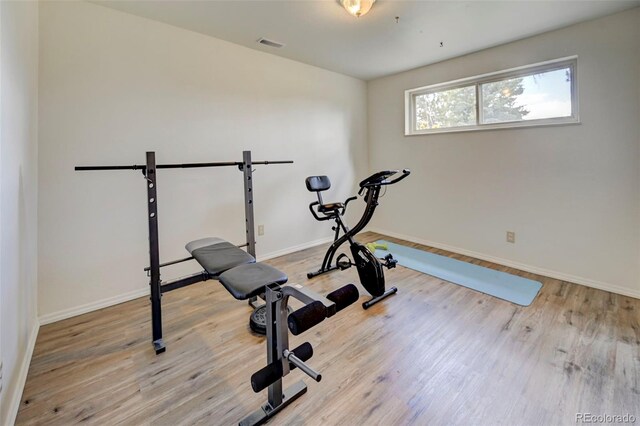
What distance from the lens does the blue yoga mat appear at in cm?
258

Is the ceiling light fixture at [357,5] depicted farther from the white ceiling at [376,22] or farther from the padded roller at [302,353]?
the padded roller at [302,353]

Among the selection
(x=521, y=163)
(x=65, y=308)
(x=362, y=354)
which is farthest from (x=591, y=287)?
(x=65, y=308)

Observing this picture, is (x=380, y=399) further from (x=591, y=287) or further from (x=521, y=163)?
(x=521, y=163)

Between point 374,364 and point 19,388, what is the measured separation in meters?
1.83

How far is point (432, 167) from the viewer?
3.84m

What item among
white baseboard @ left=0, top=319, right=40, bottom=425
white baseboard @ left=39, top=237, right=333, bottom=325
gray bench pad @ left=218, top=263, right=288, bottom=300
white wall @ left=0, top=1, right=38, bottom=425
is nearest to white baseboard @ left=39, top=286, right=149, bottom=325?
white baseboard @ left=39, top=237, right=333, bottom=325

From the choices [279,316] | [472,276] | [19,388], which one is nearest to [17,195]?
[19,388]

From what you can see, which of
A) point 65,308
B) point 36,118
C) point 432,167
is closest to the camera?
point 36,118

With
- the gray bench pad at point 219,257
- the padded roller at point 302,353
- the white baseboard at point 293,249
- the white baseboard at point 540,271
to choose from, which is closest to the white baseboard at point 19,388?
the gray bench pad at point 219,257

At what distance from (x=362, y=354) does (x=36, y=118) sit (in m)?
2.66

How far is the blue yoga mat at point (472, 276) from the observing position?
2578 mm

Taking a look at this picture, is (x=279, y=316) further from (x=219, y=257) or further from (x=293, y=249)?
(x=293, y=249)

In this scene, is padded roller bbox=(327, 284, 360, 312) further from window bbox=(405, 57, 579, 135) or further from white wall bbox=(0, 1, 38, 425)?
window bbox=(405, 57, 579, 135)

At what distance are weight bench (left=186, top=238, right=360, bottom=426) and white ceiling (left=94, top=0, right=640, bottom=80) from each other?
6.72 feet
